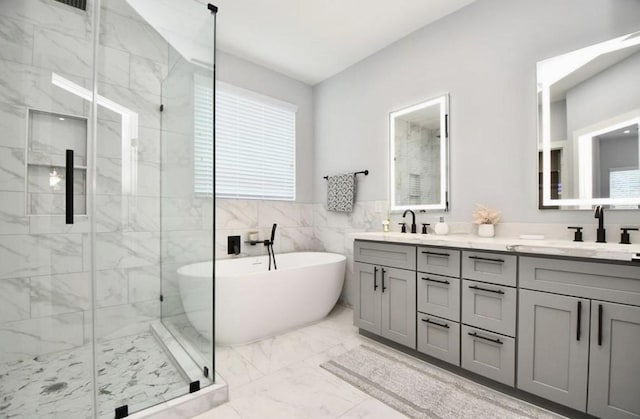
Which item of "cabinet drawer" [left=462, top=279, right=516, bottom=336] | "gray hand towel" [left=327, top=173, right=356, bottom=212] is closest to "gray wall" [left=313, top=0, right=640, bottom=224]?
"gray hand towel" [left=327, top=173, right=356, bottom=212]

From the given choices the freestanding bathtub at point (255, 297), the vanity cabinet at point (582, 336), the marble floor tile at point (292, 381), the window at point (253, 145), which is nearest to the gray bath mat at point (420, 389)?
the marble floor tile at point (292, 381)

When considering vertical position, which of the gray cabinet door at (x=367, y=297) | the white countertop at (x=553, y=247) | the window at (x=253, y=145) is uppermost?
the window at (x=253, y=145)

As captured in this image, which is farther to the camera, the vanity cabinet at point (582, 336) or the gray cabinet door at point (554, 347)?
the gray cabinet door at point (554, 347)

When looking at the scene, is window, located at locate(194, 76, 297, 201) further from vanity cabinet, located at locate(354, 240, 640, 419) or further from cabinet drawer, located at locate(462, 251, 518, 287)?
cabinet drawer, located at locate(462, 251, 518, 287)

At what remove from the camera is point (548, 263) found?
1.51 metres

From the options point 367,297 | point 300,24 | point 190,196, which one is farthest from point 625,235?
point 300,24

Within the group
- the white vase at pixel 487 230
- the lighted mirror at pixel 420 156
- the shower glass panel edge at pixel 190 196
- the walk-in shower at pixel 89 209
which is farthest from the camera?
the lighted mirror at pixel 420 156

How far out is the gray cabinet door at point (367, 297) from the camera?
2338 millimetres

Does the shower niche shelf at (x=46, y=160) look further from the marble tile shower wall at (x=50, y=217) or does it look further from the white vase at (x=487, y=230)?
the white vase at (x=487, y=230)

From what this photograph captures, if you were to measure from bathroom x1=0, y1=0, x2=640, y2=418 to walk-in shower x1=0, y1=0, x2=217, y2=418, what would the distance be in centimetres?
1

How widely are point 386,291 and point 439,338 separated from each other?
1.60ft

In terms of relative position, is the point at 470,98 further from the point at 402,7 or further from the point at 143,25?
the point at 143,25

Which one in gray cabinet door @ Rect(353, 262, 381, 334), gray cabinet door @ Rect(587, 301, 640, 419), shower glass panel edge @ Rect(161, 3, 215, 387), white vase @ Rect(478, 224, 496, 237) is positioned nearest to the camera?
gray cabinet door @ Rect(587, 301, 640, 419)

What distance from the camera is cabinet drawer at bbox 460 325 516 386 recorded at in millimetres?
1629
